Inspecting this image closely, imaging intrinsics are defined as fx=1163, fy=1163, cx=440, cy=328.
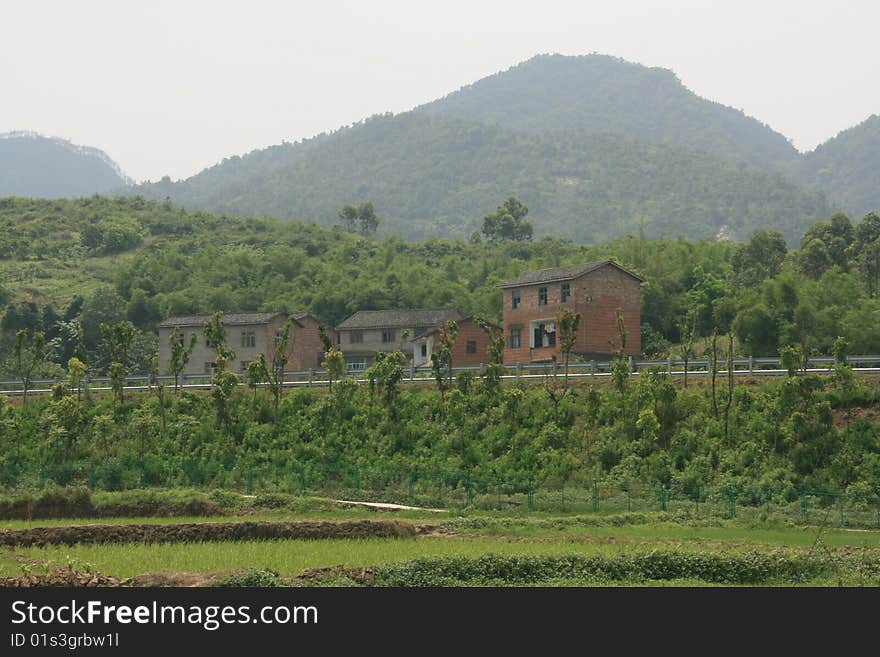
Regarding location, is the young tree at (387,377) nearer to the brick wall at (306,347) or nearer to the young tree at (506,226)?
the brick wall at (306,347)

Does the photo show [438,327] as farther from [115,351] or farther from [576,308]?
[115,351]

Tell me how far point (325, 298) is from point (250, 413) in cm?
4257

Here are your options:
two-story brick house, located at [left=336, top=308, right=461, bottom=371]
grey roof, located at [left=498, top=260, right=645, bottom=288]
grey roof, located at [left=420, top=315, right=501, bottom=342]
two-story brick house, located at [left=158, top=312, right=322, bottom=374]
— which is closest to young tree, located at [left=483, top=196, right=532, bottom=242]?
two-story brick house, located at [left=336, top=308, right=461, bottom=371]

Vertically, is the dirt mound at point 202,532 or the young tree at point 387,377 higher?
the young tree at point 387,377

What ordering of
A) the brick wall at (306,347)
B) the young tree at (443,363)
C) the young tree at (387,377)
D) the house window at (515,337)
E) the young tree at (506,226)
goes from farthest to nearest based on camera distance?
1. the young tree at (506,226)
2. the brick wall at (306,347)
3. the house window at (515,337)
4. the young tree at (443,363)
5. the young tree at (387,377)

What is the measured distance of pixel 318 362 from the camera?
8875 centimetres

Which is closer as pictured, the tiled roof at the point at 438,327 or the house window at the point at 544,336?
the house window at the point at 544,336

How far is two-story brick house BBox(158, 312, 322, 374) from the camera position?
8500cm

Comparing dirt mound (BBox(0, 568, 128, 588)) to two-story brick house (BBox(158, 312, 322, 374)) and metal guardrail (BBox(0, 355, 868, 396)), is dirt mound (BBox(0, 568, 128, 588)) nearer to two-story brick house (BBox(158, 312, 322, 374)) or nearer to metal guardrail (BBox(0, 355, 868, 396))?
metal guardrail (BBox(0, 355, 868, 396))

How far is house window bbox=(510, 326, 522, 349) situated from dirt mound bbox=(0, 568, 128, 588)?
179 feet

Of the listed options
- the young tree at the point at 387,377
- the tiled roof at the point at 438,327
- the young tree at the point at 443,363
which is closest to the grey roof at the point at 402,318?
the tiled roof at the point at 438,327

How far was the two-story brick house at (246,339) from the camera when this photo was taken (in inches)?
3346

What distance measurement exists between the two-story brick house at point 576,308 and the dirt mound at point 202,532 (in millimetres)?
39246

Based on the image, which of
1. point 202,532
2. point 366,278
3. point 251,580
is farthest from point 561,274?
point 251,580
